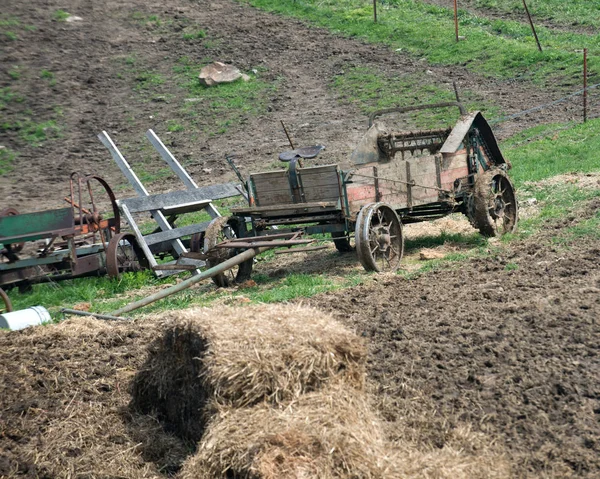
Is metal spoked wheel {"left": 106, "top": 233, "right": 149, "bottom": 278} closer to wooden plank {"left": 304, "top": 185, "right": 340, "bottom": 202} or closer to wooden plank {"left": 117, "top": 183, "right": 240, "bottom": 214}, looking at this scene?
wooden plank {"left": 117, "top": 183, "right": 240, "bottom": 214}

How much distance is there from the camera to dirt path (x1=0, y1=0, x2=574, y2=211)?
69.8 ft

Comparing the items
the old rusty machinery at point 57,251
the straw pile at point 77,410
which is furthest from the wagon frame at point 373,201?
the straw pile at point 77,410

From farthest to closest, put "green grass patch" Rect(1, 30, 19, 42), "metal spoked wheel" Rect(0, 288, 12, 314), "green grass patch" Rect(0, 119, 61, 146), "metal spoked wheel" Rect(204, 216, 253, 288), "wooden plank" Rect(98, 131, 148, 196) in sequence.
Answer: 1. "green grass patch" Rect(1, 30, 19, 42)
2. "green grass patch" Rect(0, 119, 61, 146)
3. "wooden plank" Rect(98, 131, 148, 196)
4. "metal spoked wheel" Rect(204, 216, 253, 288)
5. "metal spoked wheel" Rect(0, 288, 12, 314)

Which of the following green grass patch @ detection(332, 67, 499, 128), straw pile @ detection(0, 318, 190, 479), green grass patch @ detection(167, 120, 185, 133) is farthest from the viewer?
green grass patch @ detection(167, 120, 185, 133)

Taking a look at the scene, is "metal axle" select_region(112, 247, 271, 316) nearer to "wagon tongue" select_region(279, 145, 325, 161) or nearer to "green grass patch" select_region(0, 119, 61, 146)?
"wagon tongue" select_region(279, 145, 325, 161)

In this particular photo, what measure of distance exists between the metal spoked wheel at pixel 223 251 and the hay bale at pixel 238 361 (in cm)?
451

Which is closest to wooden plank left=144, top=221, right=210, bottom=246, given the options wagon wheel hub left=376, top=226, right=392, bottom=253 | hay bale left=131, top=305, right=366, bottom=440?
wagon wheel hub left=376, top=226, right=392, bottom=253

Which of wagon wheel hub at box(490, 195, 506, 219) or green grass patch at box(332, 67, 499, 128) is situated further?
green grass patch at box(332, 67, 499, 128)

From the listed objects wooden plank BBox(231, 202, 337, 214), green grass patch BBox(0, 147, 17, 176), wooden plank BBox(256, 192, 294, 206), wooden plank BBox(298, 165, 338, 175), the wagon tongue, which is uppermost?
green grass patch BBox(0, 147, 17, 176)

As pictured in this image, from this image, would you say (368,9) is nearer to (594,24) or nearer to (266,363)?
(594,24)

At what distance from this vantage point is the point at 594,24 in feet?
91.8

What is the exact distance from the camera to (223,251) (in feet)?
36.9

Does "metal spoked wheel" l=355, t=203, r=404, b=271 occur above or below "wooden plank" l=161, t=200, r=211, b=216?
below

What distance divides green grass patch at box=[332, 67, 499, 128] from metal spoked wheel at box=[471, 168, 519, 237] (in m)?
8.97
